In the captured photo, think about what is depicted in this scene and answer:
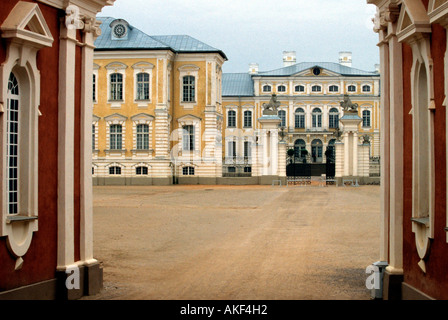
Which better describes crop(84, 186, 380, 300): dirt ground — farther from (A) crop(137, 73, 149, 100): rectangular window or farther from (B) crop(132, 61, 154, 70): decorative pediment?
(B) crop(132, 61, 154, 70): decorative pediment

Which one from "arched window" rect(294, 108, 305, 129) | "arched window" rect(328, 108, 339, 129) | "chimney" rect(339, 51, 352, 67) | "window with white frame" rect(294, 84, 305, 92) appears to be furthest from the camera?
"chimney" rect(339, 51, 352, 67)

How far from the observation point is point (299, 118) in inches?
2884

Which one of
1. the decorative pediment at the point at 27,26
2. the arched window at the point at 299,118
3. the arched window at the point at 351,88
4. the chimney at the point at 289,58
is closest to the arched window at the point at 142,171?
the arched window at the point at 299,118

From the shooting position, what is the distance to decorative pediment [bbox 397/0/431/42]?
7.23 metres

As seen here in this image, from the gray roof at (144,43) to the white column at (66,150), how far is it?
3418 centimetres

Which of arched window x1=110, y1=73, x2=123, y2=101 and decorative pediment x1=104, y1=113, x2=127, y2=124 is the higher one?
arched window x1=110, y1=73, x2=123, y2=101

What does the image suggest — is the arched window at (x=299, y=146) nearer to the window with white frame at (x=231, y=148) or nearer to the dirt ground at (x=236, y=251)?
the window with white frame at (x=231, y=148)

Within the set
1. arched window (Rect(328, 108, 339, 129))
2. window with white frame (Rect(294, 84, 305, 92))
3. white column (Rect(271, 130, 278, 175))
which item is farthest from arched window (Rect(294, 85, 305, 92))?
white column (Rect(271, 130, 278, 175))

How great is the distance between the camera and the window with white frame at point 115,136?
43.6 metres

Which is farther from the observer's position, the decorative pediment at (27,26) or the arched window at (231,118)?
the arched window at (231,118)

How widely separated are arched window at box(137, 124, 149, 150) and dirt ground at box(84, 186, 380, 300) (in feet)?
65.6

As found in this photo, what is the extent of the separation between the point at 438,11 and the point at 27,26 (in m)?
4.79

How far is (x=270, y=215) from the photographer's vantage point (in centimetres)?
2017
